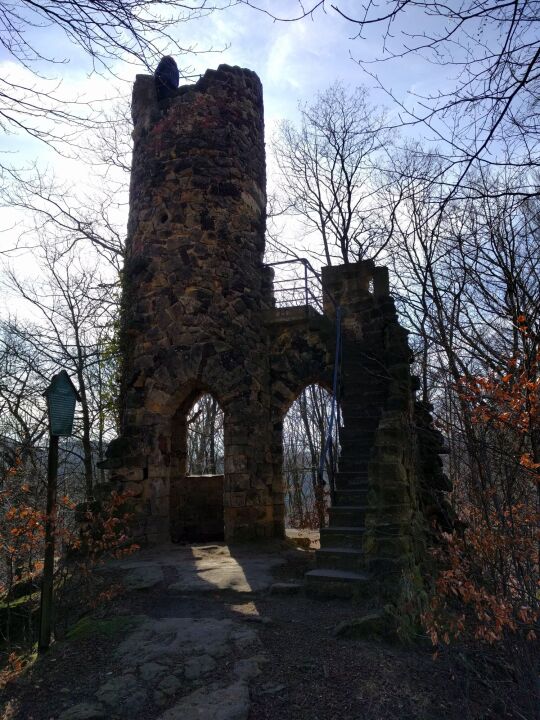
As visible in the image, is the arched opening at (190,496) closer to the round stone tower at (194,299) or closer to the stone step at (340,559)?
the round stone tower at (194,299)

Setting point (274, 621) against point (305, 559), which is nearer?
point (274, 621)

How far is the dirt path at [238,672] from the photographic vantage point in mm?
3324

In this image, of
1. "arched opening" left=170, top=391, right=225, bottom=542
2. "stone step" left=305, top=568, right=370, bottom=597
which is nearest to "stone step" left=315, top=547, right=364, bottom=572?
"stone step" left=305, top=568, right=370, bottom=597

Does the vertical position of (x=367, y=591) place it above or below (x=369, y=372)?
below

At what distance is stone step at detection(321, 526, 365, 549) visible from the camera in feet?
19.1

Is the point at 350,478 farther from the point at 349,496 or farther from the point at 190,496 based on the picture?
the point at 190,496

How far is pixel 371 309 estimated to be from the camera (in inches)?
363

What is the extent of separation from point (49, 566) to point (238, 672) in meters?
1.71

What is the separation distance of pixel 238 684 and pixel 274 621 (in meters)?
1.15

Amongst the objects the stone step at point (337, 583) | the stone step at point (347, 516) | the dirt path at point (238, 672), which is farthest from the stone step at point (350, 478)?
the dirt path at point (238, 672)

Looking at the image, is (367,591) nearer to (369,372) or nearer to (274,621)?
(274,621)

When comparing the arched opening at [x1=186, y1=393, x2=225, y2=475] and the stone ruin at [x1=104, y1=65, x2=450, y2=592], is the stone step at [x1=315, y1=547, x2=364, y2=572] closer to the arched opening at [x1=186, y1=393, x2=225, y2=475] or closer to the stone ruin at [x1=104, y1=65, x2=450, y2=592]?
the stone ruin at [x1=104, y1=65, x2=450, y2=592]

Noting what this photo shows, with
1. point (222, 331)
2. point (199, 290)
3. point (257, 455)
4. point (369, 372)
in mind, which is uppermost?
point (199, 290)

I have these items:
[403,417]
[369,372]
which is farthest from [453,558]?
[369,372]
